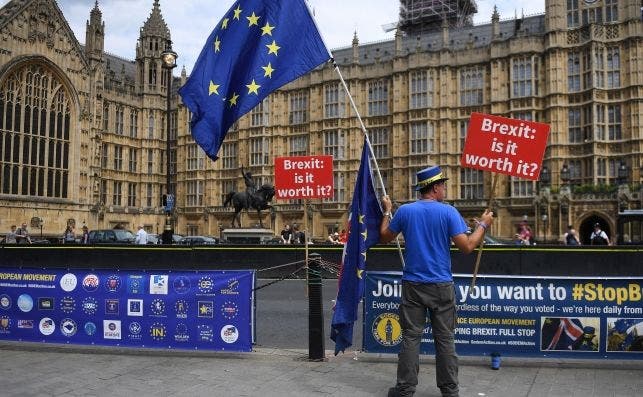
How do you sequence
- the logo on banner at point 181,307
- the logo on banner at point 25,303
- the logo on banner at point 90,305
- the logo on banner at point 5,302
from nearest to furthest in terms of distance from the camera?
1. the logo on banner at point 181,307
2. the logo on banner at point 90,305
3. the logo on banner at point 25,303
4. the logo on banner at point 5,302

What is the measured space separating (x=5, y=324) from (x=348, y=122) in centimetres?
4224

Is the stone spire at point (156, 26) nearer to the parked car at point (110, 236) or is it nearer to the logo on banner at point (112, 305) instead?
the parked car at point (110, 236)

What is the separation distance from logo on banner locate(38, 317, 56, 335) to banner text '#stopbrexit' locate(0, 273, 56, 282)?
0.58 meters

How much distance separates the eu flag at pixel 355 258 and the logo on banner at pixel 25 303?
460cm

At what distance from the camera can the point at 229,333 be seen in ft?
26.2

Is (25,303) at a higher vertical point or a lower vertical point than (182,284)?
lower

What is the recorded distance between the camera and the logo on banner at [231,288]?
7.94 metres

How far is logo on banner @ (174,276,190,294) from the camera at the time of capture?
316 inches

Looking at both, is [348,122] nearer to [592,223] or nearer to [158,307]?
[592,223]

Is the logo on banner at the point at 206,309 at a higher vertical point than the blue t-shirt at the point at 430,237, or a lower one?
lower

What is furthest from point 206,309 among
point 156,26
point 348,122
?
point 156,26

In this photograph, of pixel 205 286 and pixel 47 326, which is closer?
pixel 205 286

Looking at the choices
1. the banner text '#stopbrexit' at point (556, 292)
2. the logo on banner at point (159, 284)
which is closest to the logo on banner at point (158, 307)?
the logo on banner at point (159, 284)

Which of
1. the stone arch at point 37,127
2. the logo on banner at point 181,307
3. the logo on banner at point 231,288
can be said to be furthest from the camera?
the stone arch at point 37,127
